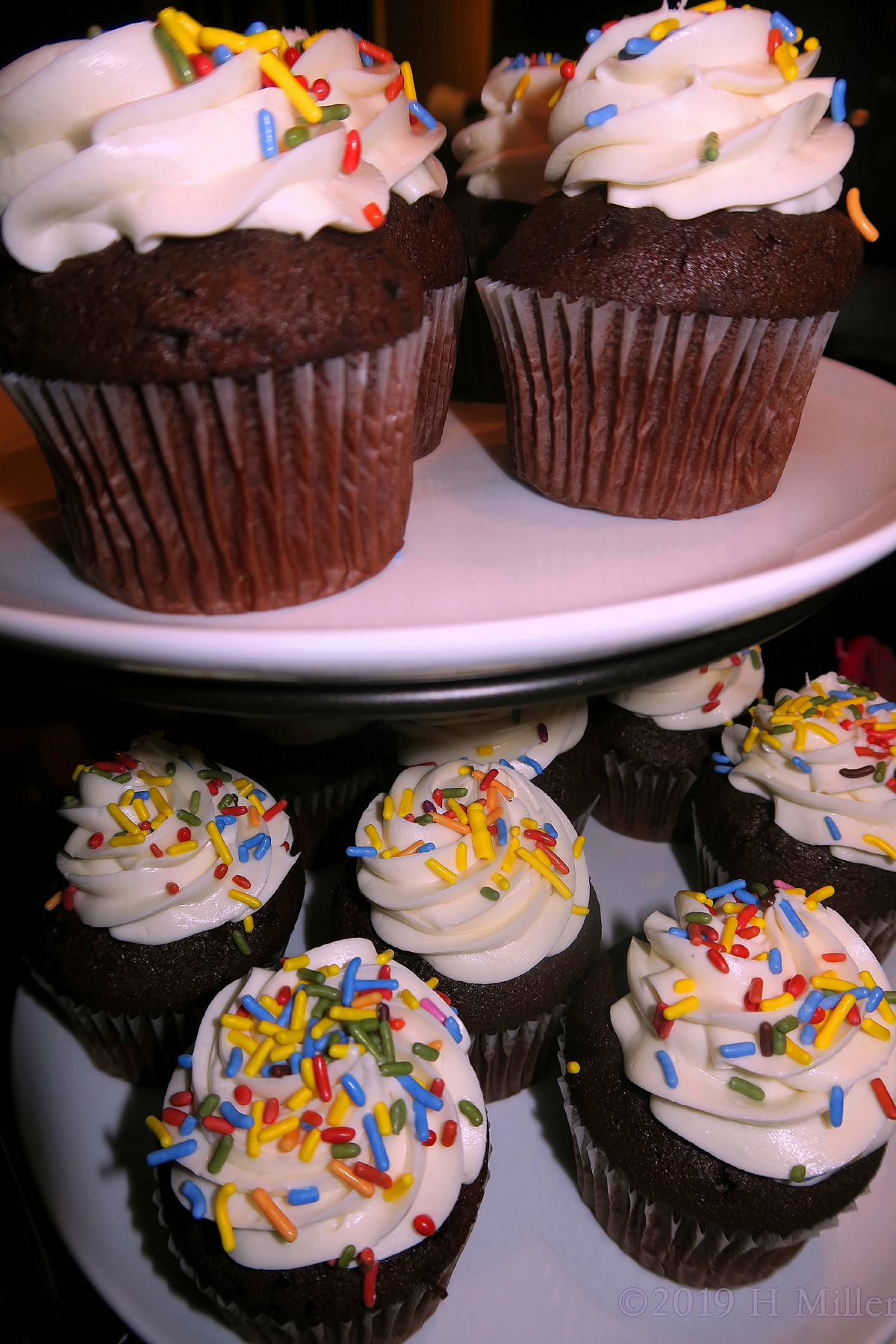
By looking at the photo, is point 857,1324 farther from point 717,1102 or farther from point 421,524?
point 421,524

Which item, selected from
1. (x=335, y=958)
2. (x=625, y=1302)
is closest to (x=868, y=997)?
(x=625, y=1302)

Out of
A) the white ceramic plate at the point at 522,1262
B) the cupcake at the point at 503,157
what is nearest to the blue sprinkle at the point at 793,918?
the white ceramic plate at the point at 522,1262

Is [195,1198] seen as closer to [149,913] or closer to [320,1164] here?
[320,1164]

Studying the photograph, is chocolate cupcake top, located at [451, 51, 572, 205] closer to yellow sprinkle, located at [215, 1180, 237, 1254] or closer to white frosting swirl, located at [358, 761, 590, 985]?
white frosting swirl, located at [358, 761, 590, 985]

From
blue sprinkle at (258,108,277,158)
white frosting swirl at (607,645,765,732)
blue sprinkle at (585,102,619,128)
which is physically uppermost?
blue sprinkle at (258,108,277,158)

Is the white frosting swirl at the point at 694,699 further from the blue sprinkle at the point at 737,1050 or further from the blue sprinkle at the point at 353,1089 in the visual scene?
the blue sprinkle at the point at 353,1089

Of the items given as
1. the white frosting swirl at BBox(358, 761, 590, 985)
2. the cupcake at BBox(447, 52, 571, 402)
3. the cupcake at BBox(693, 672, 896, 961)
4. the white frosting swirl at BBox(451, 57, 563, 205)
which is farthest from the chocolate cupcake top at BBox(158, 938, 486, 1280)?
the white frosting swirl at BBox(451, 57, 563, 205)
